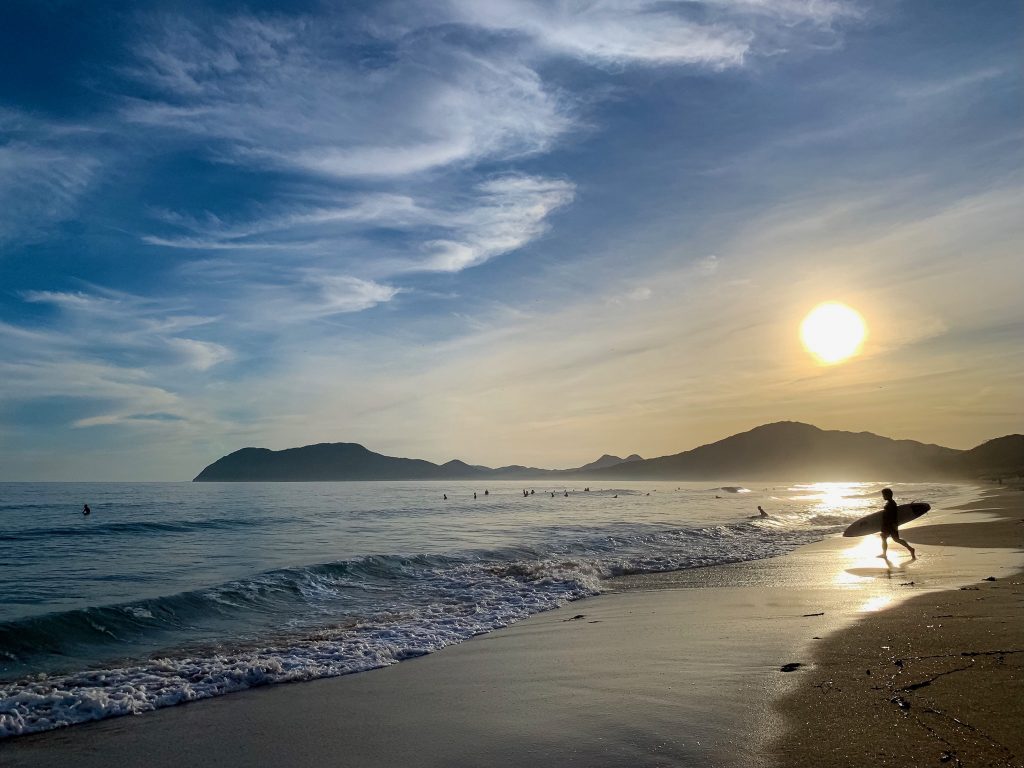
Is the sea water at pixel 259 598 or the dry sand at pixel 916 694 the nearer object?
the dry sand at pixel 916 694

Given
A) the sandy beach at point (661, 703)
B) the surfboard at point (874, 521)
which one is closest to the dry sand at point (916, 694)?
the sandy beach at point (661, 703)

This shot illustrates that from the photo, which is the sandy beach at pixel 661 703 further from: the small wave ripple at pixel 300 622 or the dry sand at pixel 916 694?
the small wave ripple at pixel 300 622

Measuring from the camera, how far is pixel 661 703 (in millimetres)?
6254

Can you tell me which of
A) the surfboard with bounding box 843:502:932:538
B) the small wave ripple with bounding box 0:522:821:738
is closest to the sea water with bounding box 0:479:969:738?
the small wave ripple with bounding box 0:522:821:738

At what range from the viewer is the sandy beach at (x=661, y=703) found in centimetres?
498

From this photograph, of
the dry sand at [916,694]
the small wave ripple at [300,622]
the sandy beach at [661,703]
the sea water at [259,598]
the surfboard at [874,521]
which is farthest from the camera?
the surfboard at [874,521]

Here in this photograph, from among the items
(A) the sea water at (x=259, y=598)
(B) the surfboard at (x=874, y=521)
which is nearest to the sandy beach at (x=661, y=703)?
(A) the sea water at (x=259, y=598)

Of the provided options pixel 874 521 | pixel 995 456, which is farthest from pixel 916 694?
pixel 995 456

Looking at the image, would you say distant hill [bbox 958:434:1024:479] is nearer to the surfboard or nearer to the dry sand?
the surfboard

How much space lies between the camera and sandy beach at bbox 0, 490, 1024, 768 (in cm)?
498

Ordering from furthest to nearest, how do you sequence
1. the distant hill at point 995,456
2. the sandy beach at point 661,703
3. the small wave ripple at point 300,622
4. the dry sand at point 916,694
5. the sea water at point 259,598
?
the distant hill at point 995,456 < the sea water at point 259,598 < the small wave ripple at point 300,622 < the sandy beach at point 661,703 < the dry sand at point 916,694

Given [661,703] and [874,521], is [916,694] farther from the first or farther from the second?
[874,521]

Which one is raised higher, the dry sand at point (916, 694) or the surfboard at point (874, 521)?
the dry sand at point (916, 694)

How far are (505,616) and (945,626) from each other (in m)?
7.52
